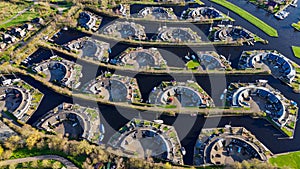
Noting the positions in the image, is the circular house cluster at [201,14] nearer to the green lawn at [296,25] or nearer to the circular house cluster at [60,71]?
the green lawn at [296,25]

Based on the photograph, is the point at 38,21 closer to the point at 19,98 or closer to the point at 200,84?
the point at 19,98

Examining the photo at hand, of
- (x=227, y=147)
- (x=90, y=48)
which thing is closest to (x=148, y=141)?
(x=227, y=147)

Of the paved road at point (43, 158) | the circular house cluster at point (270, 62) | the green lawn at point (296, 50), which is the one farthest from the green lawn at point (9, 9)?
the green lawn at point (296, 50)

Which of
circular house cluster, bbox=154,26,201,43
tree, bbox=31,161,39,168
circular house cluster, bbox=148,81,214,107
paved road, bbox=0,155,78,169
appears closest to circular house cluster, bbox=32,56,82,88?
paved road, bbox=0,155,78,169

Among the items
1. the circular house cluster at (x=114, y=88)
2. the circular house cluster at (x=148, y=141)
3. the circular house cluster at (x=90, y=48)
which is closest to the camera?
the circular house cluster at (x=148, y=141)

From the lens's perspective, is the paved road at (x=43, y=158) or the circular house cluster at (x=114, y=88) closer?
the paved road at (x=43, y=158)

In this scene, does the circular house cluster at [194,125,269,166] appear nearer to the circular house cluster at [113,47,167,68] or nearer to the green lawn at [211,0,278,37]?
the circular house cluster at [113,47,167,68]

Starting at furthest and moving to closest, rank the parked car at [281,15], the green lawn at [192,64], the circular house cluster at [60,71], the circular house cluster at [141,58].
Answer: the parked car at [281,15] → the circular house cluster at [141,58] → the green lawn at [192,64] → the circular house cluster at [60,71]

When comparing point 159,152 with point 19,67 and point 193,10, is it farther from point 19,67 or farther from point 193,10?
point 193,10

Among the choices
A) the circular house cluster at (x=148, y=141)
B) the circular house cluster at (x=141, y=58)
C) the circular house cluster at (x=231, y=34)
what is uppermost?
the circular house cluster at (x=231, y=34)
